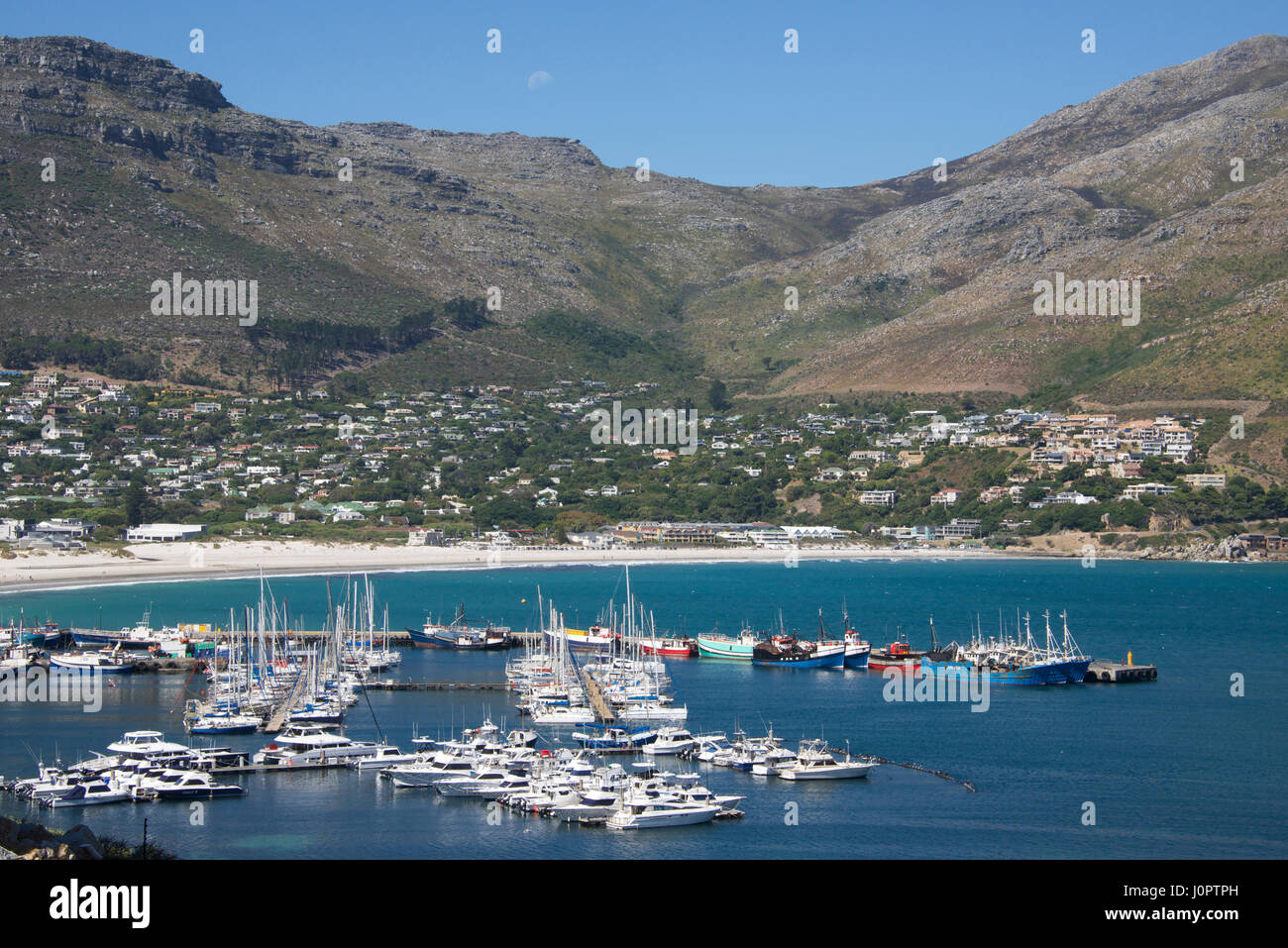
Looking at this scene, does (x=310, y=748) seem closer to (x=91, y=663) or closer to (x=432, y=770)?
(x=432, y=770)

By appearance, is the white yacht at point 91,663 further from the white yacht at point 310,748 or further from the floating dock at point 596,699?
the floating dock at point 596,699

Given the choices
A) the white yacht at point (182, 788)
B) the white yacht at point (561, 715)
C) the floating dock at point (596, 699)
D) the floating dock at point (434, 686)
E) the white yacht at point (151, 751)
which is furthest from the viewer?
the floating dock at point (434, 686)

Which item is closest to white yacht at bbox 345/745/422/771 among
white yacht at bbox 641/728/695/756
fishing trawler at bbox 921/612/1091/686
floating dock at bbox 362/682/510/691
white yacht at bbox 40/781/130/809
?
white yacht at bbox 40/781/130/809

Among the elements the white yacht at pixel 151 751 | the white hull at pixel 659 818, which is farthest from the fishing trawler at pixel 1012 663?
the white yacht at pixel 151 751

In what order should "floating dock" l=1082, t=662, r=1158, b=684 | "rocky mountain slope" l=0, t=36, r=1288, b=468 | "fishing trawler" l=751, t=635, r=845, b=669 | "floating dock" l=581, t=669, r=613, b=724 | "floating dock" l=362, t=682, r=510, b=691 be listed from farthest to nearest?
"rocky mountain slope" l=0, t=36, r=1288, b=468
"fishing trawler" l=751, t=635, r=845, b=669
"floating dock" l=1082, t=662, r=1158, b=684
"floating dock" l=362, t=682, r=510, b=691
"floating dock" l=581, t=669, r=613, b=724

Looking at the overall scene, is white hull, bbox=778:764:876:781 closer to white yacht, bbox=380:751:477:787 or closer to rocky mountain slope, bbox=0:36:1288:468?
white yacht, bbox=380:751:477:787

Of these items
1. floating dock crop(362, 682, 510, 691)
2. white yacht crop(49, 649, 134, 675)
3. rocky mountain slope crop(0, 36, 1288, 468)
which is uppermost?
rocky mountain slope crop(0, 36, 1288, 468)
